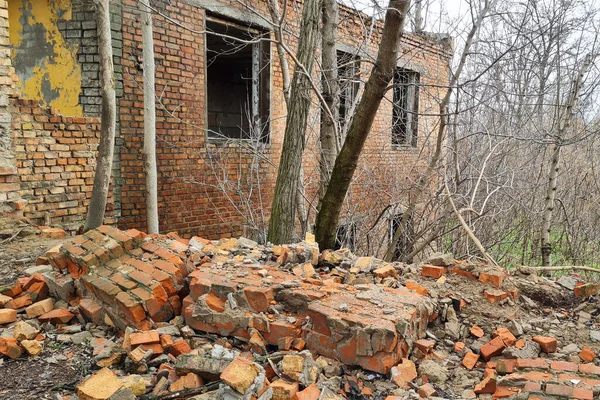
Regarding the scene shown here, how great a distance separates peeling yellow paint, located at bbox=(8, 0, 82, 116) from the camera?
5.50 m

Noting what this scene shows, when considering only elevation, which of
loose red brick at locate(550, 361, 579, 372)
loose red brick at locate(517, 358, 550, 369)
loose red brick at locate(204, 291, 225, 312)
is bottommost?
loose red brick at locate(517, 358, 550, 369)

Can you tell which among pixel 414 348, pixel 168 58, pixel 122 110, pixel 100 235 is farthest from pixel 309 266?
pixel 168 58

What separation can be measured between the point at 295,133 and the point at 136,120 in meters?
2.44

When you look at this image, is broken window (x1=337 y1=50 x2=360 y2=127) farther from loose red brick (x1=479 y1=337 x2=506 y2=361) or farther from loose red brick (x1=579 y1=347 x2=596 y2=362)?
loose red brick (x1=579 y1=347 x2=596 y2=362)

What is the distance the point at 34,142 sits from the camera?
201 inches

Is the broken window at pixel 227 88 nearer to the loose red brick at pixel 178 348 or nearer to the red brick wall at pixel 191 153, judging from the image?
the red brick wall at pixel 191 153

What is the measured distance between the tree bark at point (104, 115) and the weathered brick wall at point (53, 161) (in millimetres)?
677

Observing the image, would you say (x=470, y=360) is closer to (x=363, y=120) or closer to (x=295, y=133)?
(x=363, y=120)

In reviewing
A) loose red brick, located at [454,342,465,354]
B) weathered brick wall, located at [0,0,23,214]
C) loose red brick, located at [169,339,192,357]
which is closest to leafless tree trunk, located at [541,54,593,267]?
loose red brick, located at [454,342,465,354]

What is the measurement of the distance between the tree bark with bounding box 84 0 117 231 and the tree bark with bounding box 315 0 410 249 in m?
2.47

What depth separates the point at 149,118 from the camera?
5.66m

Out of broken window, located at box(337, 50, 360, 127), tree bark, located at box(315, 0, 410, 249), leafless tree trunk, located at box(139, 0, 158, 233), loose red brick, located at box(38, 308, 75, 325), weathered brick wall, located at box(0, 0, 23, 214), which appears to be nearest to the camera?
loose red brick, located at box(38, 308, 75, 325)

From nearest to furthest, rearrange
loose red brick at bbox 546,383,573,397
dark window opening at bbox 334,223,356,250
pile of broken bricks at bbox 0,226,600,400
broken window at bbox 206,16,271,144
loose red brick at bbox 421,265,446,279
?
1. loose red brick at bbox 546,383,573,397
2. pile of broken bricks at bbox 0,226,600,400
3. loose red brick at bbox 421,265,446,279
4. dark window opening at bbox 334,223,356,250
5. broken window at bbox 206,16,271,144

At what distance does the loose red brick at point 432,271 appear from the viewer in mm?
3480
